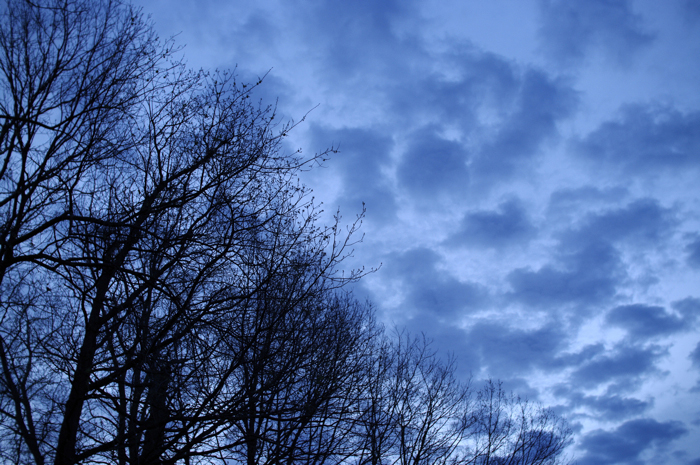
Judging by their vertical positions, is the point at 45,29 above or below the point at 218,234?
above

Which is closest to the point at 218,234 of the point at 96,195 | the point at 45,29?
the point at 96,195

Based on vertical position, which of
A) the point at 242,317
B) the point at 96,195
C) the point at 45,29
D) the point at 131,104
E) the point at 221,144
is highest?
the point at 45,29

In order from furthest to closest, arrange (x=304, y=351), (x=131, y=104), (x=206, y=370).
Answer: (x=131, y=104), (x=304, y=351), (x=206, y=370)

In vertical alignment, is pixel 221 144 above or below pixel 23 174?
above

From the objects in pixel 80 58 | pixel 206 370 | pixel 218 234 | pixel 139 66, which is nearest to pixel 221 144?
pixel 218 234

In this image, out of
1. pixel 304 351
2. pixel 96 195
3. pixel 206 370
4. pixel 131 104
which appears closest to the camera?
pixel 206 370

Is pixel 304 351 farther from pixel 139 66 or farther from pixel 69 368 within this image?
pixel 139 66

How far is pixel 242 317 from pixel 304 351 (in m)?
0.87

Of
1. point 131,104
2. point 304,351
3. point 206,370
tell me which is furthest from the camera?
point 131,104

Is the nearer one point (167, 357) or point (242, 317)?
point (167, 357)

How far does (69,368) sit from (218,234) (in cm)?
224

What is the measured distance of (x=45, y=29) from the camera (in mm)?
5660

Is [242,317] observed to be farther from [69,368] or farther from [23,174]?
[23,174]

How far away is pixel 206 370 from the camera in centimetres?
495
